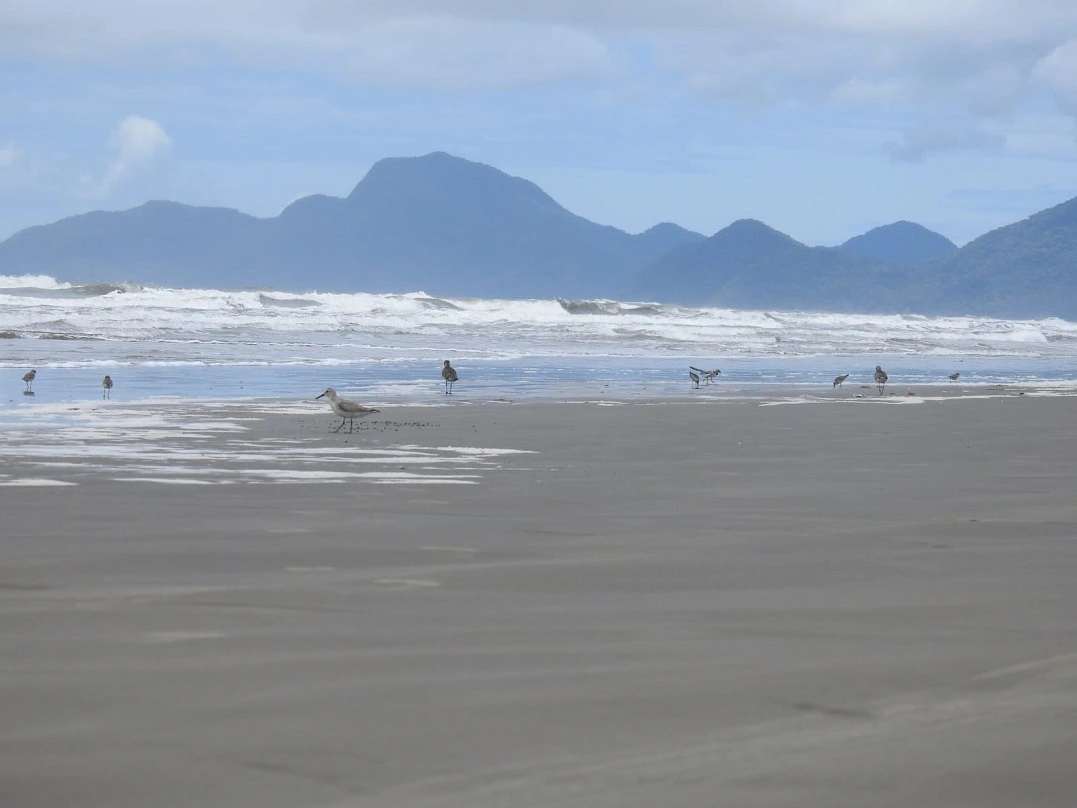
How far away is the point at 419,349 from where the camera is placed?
3394cm

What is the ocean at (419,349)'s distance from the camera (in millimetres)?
20375

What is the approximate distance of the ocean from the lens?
20375 millimetres

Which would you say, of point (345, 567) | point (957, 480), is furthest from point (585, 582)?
point (957, 480)

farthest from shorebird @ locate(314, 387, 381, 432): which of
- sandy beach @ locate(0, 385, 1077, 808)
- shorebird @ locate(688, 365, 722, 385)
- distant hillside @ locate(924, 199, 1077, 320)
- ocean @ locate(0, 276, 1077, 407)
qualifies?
distant hillside @ locate(924, 199, 1077, 320)

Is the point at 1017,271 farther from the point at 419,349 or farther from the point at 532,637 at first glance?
the point at 532,637

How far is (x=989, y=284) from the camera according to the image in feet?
580

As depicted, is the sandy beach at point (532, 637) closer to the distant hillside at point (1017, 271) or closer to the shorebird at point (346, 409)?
the shorebird at point (346, 409)

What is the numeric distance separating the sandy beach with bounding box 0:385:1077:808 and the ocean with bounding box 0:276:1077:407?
9022 millimetres

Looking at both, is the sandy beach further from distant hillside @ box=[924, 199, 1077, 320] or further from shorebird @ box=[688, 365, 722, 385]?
distant hillside @ box=[924, 199, 1077, 320]

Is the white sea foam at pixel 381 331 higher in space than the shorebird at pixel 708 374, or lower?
higher

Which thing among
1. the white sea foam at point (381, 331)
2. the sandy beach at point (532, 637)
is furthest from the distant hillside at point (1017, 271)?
the sandy beach at point (532, 637)

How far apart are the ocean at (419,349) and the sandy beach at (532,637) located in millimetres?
9022

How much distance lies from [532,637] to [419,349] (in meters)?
29.8

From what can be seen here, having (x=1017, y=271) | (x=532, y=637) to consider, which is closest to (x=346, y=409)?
(x=532, y=637)
